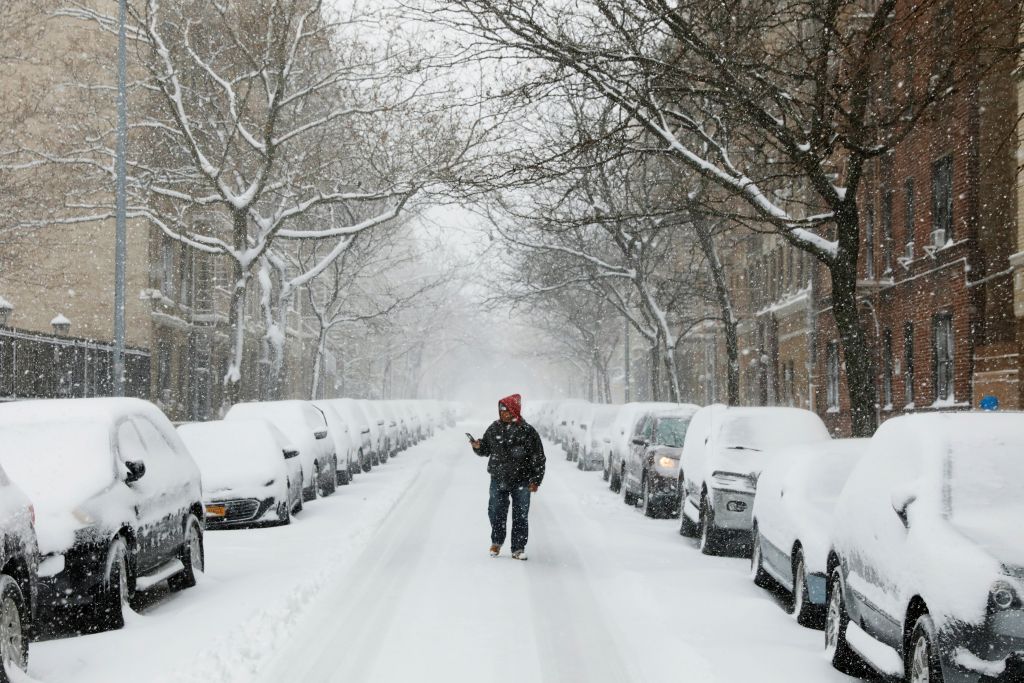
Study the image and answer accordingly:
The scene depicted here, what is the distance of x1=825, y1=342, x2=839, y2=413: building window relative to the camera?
39094 millimetres

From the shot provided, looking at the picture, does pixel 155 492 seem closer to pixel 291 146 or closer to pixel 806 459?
pixel 806 459

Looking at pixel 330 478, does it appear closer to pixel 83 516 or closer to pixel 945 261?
pixel 83 516

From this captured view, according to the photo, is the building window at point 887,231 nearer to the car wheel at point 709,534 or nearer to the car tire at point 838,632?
the car wheel at point 709,534

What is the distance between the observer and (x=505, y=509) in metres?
13.8

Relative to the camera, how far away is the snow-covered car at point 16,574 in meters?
7.21

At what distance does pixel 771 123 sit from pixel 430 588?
7176 millimetres

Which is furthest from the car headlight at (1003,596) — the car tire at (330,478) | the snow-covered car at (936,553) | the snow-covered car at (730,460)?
the car tire at (330,478)

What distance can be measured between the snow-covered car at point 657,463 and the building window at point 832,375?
18714mm

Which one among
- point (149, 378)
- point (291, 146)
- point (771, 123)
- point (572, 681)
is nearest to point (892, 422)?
point (572, 681)

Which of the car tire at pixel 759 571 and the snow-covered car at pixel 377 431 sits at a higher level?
the snow-covered car at pixel 377 431

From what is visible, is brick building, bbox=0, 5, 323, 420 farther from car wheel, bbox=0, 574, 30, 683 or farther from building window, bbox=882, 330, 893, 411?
car wheel, bbox=0, 574, 30, 683

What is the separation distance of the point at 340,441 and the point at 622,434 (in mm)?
5752

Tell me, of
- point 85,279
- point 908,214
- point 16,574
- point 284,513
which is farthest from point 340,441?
point 16,574

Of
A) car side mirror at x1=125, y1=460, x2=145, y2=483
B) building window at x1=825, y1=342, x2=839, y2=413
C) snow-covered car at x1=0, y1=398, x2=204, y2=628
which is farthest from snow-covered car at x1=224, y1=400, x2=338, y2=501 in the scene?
building window at x1=825, y1=342, x2=839, y2=413
